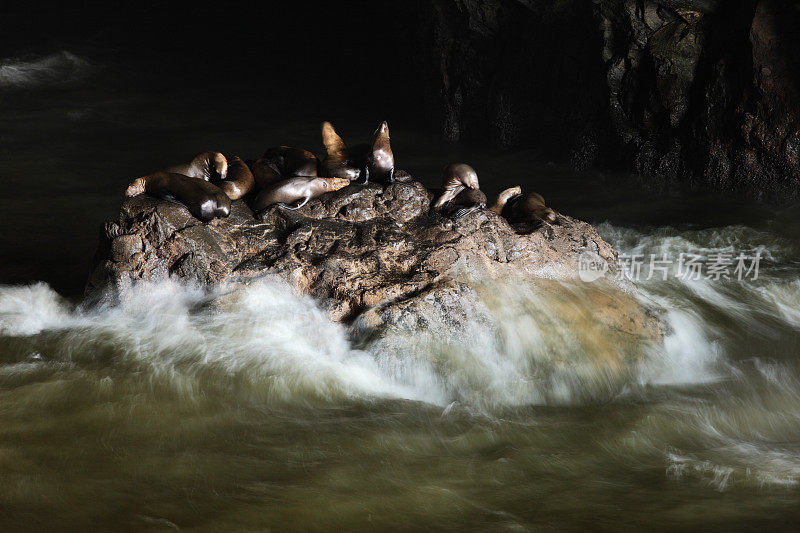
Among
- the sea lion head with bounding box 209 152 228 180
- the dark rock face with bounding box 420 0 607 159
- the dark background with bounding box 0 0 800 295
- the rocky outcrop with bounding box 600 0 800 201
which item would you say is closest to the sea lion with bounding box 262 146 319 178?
the sea lion head with bounding box 209 152 228 180

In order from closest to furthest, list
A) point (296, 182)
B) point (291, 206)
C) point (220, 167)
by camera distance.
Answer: point (291, 206) < point (296, 182) < point (220, 167)

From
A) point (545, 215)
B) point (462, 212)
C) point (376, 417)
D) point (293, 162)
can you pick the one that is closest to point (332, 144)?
point (293, 162)

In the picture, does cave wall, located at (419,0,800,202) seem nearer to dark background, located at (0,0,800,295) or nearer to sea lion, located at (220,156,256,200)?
dark background, located at (0,0,800,295)

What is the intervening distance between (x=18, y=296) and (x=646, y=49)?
339 inches

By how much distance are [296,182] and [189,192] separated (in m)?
0.85

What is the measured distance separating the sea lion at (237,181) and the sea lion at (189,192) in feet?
0.83

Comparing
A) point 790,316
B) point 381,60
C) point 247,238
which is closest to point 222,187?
point 247,238

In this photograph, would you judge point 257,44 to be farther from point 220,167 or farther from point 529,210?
point 529,210

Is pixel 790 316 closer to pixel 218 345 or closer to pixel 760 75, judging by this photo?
pixel 760 75

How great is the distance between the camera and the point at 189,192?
18.0 feet

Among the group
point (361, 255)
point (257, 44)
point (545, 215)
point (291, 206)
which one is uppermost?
point (257, 44)

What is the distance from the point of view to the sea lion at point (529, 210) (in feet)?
19.9

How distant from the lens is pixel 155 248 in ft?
17.3

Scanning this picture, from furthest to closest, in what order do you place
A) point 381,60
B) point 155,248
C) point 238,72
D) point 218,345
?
point 238,72 < point 381,60 < point 155,248 < point 218,345
